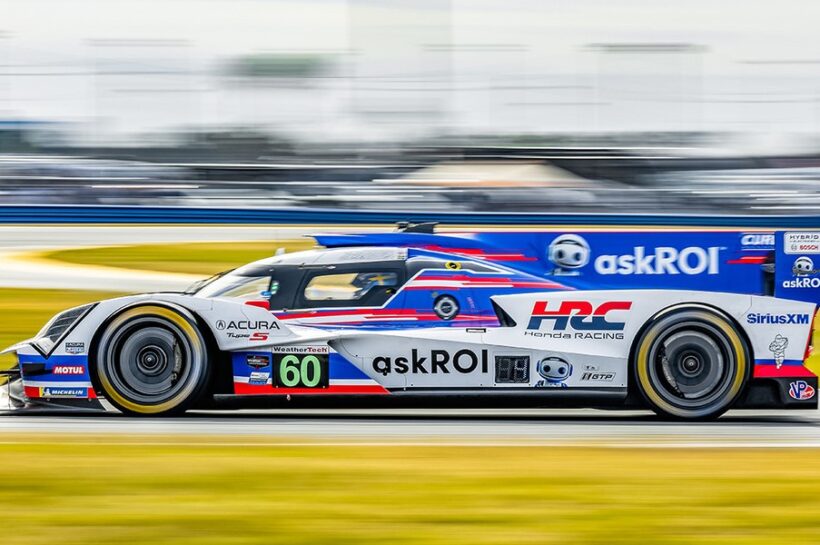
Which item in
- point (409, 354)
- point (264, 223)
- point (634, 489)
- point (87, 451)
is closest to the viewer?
point (634, 489)

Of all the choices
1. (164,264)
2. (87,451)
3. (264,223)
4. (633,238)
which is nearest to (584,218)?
(264,223)

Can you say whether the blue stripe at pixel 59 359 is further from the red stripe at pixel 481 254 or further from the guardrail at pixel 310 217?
the guardrail at pixel 310 217

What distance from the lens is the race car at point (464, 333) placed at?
7.38 m

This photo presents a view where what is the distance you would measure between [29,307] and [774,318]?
946 cm

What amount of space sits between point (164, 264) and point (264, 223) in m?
4.56

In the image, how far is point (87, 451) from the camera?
614 cm

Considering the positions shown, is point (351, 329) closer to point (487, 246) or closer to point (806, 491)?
point (487, 246)

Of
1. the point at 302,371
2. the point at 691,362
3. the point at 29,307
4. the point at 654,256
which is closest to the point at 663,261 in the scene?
the point at 654,256

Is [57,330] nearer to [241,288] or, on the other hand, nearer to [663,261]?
[241,288]

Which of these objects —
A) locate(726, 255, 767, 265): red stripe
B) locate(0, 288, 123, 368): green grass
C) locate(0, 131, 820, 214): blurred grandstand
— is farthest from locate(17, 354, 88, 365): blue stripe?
locate(0, 131, 820, 214): blurred grandstand

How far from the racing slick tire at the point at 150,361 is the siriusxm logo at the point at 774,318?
3.50 metres

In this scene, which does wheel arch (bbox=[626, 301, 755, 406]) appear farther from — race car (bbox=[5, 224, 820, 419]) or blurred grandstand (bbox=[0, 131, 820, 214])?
blurred grandstand (bbox=[0, 131, 820, 214])

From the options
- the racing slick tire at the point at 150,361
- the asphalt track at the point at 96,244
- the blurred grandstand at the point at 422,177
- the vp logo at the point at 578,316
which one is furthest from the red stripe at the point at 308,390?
the blurred grandstand at the point at 422,177

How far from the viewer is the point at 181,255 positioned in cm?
1927
